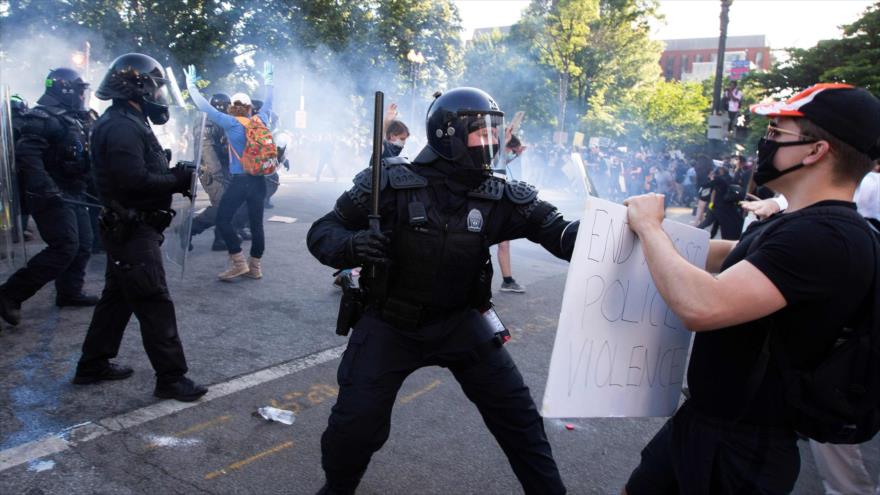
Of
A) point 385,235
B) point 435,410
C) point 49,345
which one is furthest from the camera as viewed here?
point 49,345

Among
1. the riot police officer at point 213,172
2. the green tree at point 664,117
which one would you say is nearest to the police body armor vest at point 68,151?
the riot police officer at point 213,172

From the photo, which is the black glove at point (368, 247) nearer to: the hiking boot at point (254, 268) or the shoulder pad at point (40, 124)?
the shoulder pad at point (40, 124)

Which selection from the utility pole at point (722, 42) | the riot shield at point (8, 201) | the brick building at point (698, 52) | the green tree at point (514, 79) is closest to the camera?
the riot shield at point (8, 201)

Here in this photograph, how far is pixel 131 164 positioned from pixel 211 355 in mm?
1503

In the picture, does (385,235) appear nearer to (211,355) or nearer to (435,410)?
(435,410)

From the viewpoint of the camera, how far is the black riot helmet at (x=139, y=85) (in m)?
3.50

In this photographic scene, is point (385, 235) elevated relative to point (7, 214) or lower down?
elevated

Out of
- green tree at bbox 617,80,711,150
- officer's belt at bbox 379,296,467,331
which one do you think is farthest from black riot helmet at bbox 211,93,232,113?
green tree at bbox 617,80,711,150

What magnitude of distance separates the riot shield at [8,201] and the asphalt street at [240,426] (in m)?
0.54

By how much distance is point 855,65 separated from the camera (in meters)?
18.9

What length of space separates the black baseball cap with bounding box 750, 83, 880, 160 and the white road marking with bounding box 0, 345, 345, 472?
3253 millimetres

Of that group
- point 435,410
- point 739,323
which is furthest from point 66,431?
point 739,323

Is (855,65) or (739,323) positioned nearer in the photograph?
(739,323)

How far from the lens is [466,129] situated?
8.13 feet
